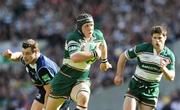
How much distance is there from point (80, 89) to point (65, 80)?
0.42 m

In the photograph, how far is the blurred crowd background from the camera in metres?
23.1

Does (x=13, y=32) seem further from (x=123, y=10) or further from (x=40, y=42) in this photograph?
(x=123, y=10)

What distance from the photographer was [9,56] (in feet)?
47.0

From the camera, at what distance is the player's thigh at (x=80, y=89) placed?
13.5 m

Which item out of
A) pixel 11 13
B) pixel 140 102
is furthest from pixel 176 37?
pixel 140 102

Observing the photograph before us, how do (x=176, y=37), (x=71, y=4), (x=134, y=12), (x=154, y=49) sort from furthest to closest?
(x=71, y=4)
(x=134, y=12)
(x=176, y=37)
(x=154, y=49)

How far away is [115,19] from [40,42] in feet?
8.97

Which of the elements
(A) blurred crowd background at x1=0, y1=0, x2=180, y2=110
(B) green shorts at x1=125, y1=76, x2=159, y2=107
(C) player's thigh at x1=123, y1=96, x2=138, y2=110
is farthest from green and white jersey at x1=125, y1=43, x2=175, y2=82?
(A) blurred crowd background at x1=0, y1=0, x2=180, y2=110

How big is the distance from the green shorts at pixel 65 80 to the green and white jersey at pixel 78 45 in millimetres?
92

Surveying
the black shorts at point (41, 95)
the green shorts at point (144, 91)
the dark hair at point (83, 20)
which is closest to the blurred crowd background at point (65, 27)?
the black shorts at point (41, 95)

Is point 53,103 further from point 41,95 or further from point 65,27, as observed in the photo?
point 65,27

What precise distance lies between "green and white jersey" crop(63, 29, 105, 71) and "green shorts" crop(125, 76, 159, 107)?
35.6 inches

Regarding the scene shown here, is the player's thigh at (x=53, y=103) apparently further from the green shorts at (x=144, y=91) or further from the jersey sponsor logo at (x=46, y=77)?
the green shorts at (x=144, y=91)

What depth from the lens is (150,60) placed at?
13703 mm
